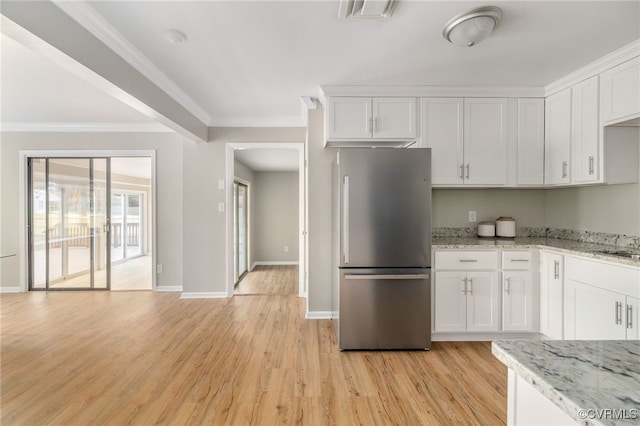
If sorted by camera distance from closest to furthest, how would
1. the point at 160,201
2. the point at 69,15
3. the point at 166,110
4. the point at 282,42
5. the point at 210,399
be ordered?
the point at 69,15 < the point at 210,399 < the point at 282,42 < the point at 166,110 < the point at 160,201

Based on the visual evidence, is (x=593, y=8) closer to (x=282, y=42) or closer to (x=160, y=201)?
(x=282, y=42)

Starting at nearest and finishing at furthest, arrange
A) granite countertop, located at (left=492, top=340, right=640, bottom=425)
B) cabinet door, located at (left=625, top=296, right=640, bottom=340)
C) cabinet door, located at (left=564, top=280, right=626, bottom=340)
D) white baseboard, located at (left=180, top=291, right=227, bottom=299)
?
granite countertop, located at (left=492, top=340, right=640, bottom=425) < cabinet door, located at (left=625, top=296, right=640, bottom=340) < cabinet door, located at (left=564, top=280, right=626, bottom=340) < white baseboard, located at (left=180, top=291, right=227, bottom=299)

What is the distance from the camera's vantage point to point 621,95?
88.4 inches

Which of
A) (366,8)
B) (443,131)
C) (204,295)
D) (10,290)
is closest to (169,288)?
(204,295)

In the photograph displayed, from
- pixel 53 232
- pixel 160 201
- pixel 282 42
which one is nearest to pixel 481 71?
pixel 282 42

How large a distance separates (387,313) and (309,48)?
2.24 metres

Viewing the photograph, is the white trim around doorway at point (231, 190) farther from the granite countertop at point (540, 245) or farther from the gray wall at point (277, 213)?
the gray wall at point (277, 213)

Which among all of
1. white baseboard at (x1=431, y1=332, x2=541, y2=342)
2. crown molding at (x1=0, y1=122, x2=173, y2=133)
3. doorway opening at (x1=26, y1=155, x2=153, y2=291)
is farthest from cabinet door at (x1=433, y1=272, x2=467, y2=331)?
doorway opening at (x1=26, y1=155, x2=153, y2=291)

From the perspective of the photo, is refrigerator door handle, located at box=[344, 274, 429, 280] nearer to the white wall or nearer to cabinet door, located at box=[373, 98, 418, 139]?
cabinet door, located at box=[373, 98, 418, 139]

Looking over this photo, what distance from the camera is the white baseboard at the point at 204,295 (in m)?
4.00

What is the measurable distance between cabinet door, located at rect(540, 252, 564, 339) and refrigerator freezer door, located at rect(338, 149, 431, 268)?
1055mm

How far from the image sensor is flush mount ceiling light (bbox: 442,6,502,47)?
69.9 inches

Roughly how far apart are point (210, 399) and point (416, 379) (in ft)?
4.74

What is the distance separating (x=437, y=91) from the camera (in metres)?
2.85
